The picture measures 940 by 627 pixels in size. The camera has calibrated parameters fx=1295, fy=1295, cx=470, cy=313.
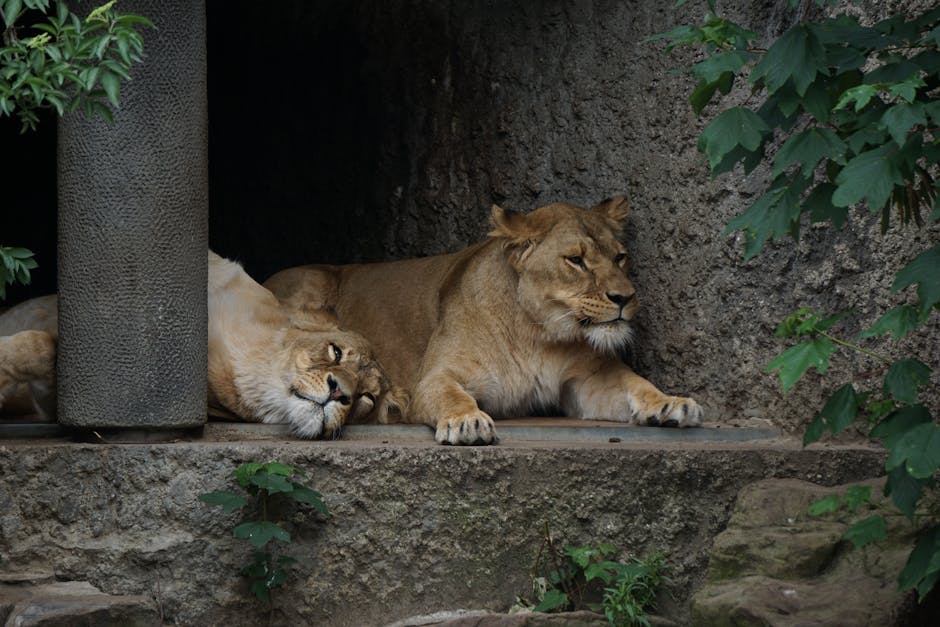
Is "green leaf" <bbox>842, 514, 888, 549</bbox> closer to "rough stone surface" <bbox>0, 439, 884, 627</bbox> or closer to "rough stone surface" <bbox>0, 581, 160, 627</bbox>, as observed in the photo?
"rough stone surface" <bbox>0, 439, 884, 627</bbox>

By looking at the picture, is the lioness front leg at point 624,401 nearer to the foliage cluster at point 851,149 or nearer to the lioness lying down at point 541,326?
the lioness lying down at point 541,326

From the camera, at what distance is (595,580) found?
4.89 m

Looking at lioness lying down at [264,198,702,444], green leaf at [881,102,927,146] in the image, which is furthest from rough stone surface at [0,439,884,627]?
green leaf at [881,102,927,146]

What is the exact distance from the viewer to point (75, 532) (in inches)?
187

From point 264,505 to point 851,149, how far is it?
2.42 m

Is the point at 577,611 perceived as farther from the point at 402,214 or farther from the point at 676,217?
the point at 402,214

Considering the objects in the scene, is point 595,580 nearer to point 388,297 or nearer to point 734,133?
point 734,133

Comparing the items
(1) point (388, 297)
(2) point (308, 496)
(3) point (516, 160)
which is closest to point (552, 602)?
(2) point (308, 496)

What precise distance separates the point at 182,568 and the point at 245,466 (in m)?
0.45

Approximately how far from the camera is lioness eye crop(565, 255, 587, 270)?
6070mm

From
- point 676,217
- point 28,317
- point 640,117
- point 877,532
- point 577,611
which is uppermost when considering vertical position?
point 640,117

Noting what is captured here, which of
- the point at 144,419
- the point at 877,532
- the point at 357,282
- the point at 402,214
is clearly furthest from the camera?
the point at 402,214

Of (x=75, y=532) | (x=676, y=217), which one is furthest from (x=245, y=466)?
(x=676, y=217)

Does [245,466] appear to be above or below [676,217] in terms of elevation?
below
